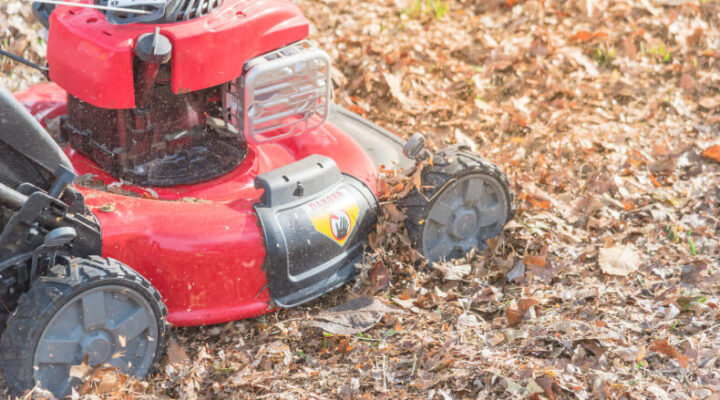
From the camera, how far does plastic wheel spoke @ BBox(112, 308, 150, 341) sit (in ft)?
8.19

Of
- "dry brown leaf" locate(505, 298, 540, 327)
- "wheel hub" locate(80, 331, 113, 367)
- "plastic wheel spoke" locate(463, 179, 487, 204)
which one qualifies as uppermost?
"plastic wheel spoke" locate(463, 179, 487, 204)

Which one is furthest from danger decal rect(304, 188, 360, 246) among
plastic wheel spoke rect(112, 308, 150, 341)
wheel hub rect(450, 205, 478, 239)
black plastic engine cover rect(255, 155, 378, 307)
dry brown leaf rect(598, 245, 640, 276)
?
dry brown leaf rect(598, 245, 640, 276)

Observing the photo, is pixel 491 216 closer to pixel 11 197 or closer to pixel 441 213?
pixel 441 213

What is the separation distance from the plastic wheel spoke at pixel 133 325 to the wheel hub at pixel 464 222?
1.26 m

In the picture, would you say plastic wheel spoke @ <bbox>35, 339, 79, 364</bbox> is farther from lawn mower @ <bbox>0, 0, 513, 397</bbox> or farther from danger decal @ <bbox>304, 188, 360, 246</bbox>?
danger decal @ <bbox>304, 188, 360, 246</bbox>

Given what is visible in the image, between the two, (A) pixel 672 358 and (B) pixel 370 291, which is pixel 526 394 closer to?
(A) pixel 672 358

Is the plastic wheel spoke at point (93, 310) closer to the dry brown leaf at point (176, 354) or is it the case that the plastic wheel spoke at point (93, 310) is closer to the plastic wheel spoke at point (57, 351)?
the plastic wheel spoke at point (57, 351)

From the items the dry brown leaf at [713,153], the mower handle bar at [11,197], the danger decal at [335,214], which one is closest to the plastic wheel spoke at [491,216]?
the danger decal at [335,214]

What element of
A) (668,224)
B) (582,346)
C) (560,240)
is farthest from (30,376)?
(668,224)

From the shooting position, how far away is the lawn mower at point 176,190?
2406mm

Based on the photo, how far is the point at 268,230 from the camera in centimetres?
283

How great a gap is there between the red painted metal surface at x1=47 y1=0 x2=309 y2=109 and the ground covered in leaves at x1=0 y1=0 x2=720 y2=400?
2.59 feet

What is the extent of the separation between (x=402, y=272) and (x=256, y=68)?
95 cm

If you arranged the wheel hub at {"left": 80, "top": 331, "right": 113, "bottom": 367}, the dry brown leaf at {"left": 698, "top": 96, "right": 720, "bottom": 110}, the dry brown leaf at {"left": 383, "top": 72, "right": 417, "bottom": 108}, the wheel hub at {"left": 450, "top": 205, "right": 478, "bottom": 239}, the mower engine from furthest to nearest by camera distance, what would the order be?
the dry brown leaf at {"left": 698, "top": 96, "right": 720, "bottom": 110}, the dry brown leaf at {"left": 383, "top": 72, "right": 417, "bottom": 108}, the wheel hub at {"left": 450, "top": 205, "right": 478, "bottom": 239}, the mower engine, the wheel hub at {"left": 80, "top": 331, "right": 113, "bottom": 367}
